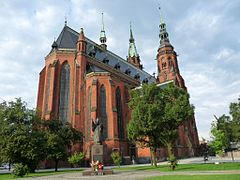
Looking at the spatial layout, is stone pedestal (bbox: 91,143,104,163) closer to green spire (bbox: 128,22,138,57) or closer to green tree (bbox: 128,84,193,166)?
green tree (bbox: 128,84,193,166)

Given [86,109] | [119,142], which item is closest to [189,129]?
[119,142]

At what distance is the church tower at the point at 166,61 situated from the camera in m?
73.2

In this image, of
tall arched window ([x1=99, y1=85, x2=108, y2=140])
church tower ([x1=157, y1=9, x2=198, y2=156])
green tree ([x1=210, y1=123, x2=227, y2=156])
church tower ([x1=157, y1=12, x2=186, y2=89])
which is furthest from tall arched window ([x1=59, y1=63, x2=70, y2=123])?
church tower ([x1=157, y1=12, x2=186, y2=89])

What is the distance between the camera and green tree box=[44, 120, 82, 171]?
28.6m

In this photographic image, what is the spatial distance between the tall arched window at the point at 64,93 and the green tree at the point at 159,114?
16.4 m

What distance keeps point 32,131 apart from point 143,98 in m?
15.4

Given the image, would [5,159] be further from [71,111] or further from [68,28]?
[68,28]

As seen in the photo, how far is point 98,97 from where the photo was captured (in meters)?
44.5

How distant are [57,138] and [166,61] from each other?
5277 cm

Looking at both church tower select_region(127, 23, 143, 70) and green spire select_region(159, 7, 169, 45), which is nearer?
green spire select_region(159, 7, 169, 45)

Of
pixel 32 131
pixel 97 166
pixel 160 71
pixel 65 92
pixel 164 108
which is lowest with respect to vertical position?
pixel 97 166

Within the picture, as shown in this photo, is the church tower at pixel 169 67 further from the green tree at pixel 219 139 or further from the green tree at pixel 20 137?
the green tree at pixel 20 137

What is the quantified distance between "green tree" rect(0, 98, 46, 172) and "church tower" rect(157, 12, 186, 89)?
165 feet

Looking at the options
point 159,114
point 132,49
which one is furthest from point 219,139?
point 132,49
